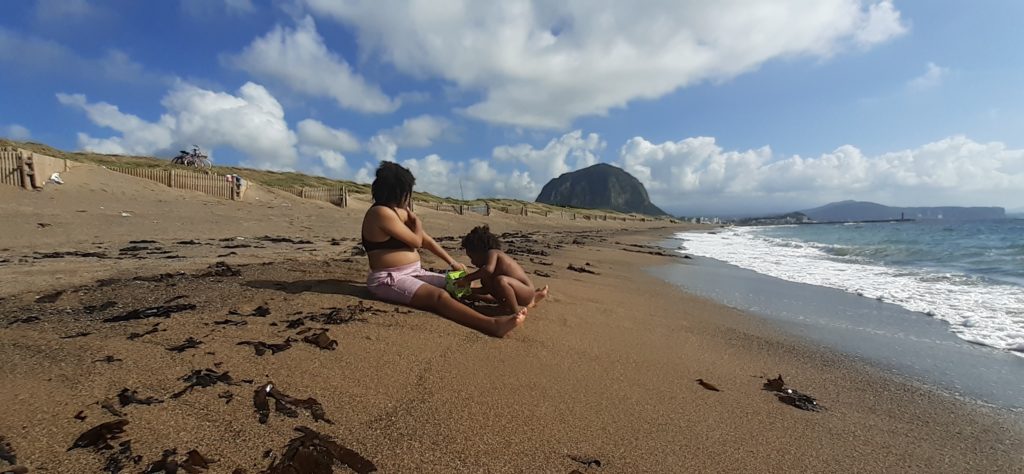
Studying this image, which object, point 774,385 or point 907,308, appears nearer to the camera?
point 774,385

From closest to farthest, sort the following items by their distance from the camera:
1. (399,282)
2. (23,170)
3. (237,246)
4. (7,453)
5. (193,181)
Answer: (7,453) → (399,282) → (237,246) → (23,170) → (193,181)

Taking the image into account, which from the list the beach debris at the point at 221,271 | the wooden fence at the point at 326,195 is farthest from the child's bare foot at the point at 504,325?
the wooden fence at the point at 326,195

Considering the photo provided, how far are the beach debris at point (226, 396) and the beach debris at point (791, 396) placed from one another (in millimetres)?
3197

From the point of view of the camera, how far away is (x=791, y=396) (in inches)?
127

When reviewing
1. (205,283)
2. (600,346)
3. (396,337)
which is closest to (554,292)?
(600,346)

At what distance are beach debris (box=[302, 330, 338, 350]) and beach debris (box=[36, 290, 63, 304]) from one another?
2503 millimetres

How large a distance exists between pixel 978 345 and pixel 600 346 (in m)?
4.12

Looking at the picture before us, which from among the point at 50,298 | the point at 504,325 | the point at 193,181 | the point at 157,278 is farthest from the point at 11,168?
the point at 504,325

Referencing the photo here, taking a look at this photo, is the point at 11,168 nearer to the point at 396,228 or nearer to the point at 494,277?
the point at 396,228

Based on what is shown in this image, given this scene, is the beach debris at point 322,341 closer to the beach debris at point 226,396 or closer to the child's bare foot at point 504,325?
the beach debris at point 226,396

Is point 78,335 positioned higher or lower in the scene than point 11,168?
lower

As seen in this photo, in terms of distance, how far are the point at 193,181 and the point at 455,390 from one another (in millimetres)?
19571

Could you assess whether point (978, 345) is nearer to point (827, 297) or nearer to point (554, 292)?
point (827, 297)

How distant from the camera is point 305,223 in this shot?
1538 cm
